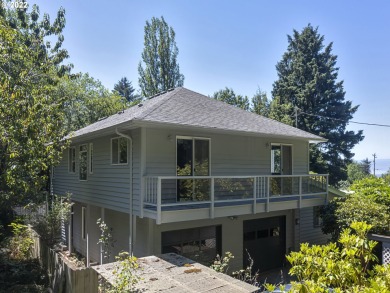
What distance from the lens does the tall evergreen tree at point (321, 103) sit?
29.6 m

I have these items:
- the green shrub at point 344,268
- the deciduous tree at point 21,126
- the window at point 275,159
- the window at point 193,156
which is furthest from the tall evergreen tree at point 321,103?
the green shrub at point 344,268

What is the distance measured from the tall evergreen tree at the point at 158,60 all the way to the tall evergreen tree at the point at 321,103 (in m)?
10.8

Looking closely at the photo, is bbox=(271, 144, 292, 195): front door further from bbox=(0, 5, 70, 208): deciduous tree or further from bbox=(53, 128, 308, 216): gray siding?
bbox=(0, 5, 70, 208): deciduous tree

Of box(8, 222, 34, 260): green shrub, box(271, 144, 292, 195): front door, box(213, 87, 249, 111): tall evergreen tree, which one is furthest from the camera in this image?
box(213, 87, 249, 111): tall evergreen tree

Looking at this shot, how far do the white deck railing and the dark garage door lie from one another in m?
1.52

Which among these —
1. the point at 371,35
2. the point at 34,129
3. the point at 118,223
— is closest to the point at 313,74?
the point at 371,35

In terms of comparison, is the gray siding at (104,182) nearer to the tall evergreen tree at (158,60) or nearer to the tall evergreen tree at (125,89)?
the tall evergreen tree at (158,60)

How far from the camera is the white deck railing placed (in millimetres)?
8703

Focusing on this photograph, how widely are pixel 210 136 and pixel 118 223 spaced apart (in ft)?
14.7

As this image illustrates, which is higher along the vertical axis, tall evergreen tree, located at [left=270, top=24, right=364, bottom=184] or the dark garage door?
tall evergreen tree, located at [left=270, top=24, right=364, bottom=184]

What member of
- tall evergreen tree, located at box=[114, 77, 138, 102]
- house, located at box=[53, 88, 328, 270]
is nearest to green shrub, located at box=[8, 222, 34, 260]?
house, located at box=[53, 88, 328, 270]

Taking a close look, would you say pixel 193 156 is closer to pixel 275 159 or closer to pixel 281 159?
pixel 275 159

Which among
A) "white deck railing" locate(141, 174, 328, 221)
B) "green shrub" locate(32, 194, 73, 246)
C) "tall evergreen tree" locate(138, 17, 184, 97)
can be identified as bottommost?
"green shrub" locate(32, 194, 73, 246)

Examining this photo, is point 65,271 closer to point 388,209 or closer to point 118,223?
point 118,223
